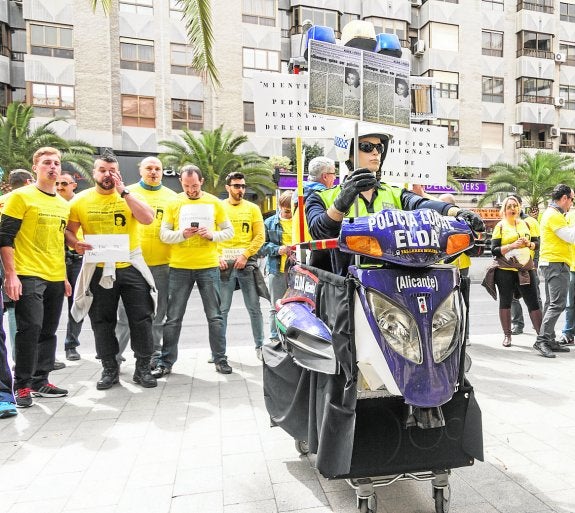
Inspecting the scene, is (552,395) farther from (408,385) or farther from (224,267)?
(224,267)

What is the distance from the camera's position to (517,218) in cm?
710

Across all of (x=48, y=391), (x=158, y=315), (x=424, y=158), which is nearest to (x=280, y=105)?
(x=424, y=158)

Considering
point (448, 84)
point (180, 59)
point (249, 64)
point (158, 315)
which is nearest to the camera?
A: point (158, 315)

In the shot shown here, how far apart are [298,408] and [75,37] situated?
29431 millimetres

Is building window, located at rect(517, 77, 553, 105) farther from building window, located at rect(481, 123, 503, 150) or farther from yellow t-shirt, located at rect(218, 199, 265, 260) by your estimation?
yellow t-shirt, located at rect(218, 199, 265, 260)

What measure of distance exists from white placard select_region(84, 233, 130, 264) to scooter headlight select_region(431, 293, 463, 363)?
3.39m

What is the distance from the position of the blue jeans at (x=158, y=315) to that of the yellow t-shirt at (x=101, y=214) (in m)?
0.69

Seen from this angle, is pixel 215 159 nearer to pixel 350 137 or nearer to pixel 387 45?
pixel 387 45

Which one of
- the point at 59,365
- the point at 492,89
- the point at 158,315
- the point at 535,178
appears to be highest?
the point at 492,89

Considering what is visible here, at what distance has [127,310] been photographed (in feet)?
16.8

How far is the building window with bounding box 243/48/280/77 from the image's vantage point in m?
30.6

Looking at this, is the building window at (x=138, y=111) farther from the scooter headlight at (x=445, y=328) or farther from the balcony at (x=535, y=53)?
the scooter headlight at (x=445, y=328)

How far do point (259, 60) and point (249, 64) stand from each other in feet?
2.33

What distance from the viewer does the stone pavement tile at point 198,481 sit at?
2.95 metres
